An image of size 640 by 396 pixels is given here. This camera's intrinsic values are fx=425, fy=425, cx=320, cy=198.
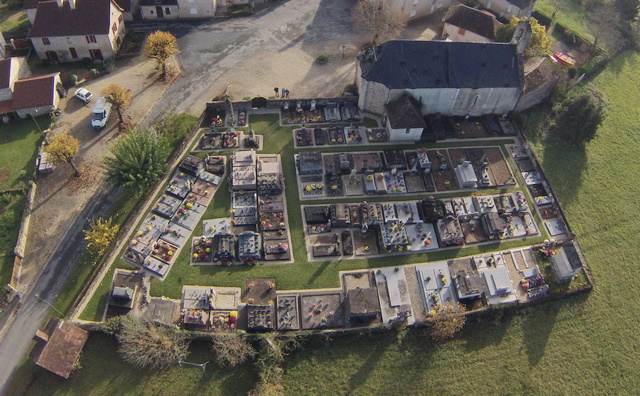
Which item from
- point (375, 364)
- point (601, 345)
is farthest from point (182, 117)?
point (601, 345)

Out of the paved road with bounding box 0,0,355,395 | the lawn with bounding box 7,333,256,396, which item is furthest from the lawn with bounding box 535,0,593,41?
the lawn with bounding box 7,333,256,396

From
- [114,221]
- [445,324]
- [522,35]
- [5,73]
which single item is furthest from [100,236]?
[522,35]

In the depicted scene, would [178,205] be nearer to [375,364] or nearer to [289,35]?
[375,364]

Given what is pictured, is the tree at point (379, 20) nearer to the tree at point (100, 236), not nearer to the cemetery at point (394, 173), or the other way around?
the cemetery at point (394, 173)

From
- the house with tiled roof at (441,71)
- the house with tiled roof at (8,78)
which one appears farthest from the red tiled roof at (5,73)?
the house with tiled roof at (441,71)

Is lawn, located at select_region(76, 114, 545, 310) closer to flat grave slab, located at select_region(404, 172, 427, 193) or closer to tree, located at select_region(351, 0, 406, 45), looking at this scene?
flat grave slab, located at select_region(404, 172, 427, 193)

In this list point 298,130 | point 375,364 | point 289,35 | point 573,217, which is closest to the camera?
point 375,364

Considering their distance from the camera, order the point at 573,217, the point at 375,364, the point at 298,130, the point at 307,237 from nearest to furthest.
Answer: the point at 375,364 → the point at 307,237 → the point at 573,217 → the point at 298,130
